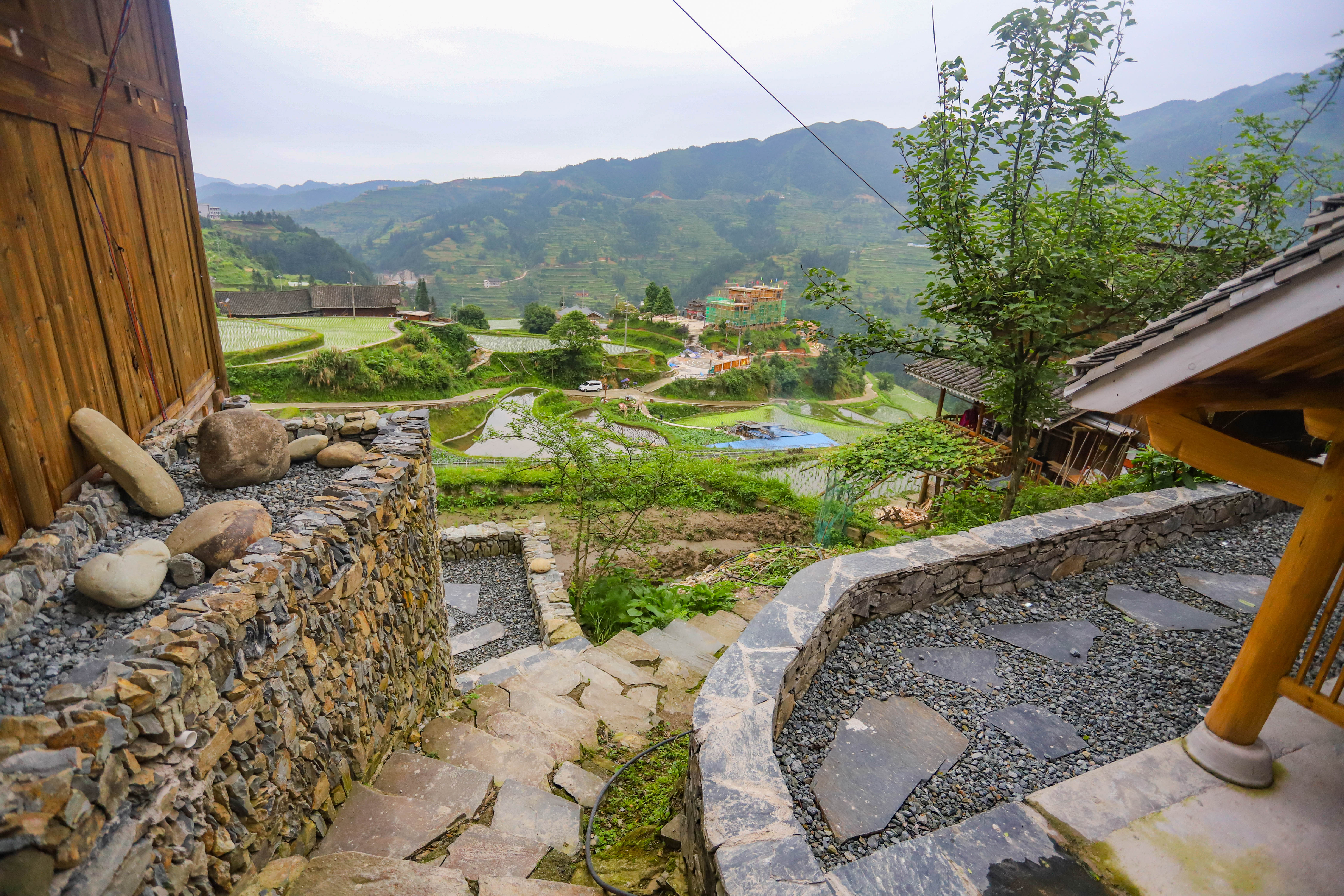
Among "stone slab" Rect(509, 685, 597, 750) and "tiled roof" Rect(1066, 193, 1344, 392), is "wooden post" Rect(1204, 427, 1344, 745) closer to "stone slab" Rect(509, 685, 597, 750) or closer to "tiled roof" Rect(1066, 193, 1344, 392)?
"tiled roof" Rect(1066, 193, 1344, 392)

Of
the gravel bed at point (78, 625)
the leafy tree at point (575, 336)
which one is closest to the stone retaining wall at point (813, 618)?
the gravel bed at point (78, 625)

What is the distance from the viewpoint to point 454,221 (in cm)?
11144

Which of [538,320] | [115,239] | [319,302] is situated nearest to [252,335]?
[319,302]

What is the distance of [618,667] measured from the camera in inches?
196

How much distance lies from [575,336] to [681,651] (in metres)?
36.6

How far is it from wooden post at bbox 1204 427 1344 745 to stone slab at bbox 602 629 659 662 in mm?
3756

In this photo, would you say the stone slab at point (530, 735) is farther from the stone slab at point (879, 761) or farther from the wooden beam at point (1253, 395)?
the wooden beam at point (1253, 395)

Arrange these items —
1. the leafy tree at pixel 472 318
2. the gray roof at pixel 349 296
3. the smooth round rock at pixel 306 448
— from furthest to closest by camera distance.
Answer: the leafy tree at pixel 472 318, the gray roof at pixel 349 296, the smooth round rock at pixel 306 448

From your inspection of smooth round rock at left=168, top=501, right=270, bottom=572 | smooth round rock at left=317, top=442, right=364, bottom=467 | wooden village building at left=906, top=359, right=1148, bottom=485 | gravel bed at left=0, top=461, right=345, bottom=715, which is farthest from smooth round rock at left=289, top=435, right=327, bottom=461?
wooden village building at left=906, top=359, right=1148, bottom=485

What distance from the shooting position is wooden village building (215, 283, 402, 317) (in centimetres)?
4231

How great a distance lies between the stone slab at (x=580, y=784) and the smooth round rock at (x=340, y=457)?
95.1 inches

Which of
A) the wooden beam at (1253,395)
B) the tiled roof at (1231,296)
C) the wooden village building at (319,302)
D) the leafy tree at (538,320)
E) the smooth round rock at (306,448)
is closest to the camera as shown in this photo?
the tiled roof at (1231,296)

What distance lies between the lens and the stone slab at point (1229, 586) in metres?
4.21

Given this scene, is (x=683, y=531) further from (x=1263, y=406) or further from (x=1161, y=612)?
(x=1263, y=406)
